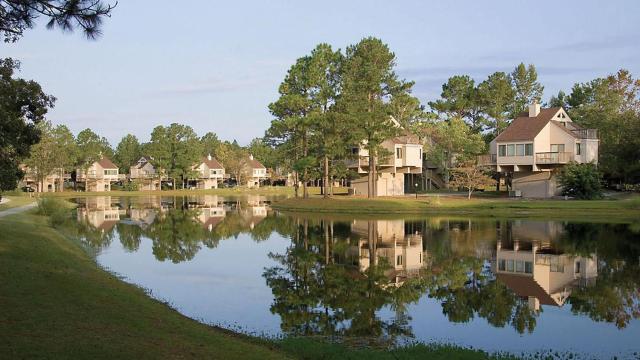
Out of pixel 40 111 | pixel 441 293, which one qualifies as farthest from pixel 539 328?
pixel 40 111

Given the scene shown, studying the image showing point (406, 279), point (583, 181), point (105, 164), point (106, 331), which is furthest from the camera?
point (105, 164)

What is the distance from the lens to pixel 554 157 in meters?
60.9

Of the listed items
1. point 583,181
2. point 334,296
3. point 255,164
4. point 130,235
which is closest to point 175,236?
point 130,235

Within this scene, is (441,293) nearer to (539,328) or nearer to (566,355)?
(539,328)

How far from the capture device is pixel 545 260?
1085 inches

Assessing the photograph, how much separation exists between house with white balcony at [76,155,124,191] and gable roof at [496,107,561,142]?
90.5 meters

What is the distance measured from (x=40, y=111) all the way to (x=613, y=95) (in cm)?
6684

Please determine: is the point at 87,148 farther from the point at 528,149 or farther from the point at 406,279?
the point at 406,279

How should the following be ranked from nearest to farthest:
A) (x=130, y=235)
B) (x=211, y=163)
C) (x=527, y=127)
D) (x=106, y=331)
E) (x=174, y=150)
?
(x=106, y=331) → (x=130, y=235) → (x=527, y=127) → (x=174, y=150) → (x=211, y=163)

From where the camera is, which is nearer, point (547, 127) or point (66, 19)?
point (66, 19)

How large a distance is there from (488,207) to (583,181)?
10.6 meters

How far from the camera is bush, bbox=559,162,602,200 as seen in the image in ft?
178

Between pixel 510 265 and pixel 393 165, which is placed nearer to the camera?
pixel 510 265

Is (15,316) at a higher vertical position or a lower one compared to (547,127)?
lower
